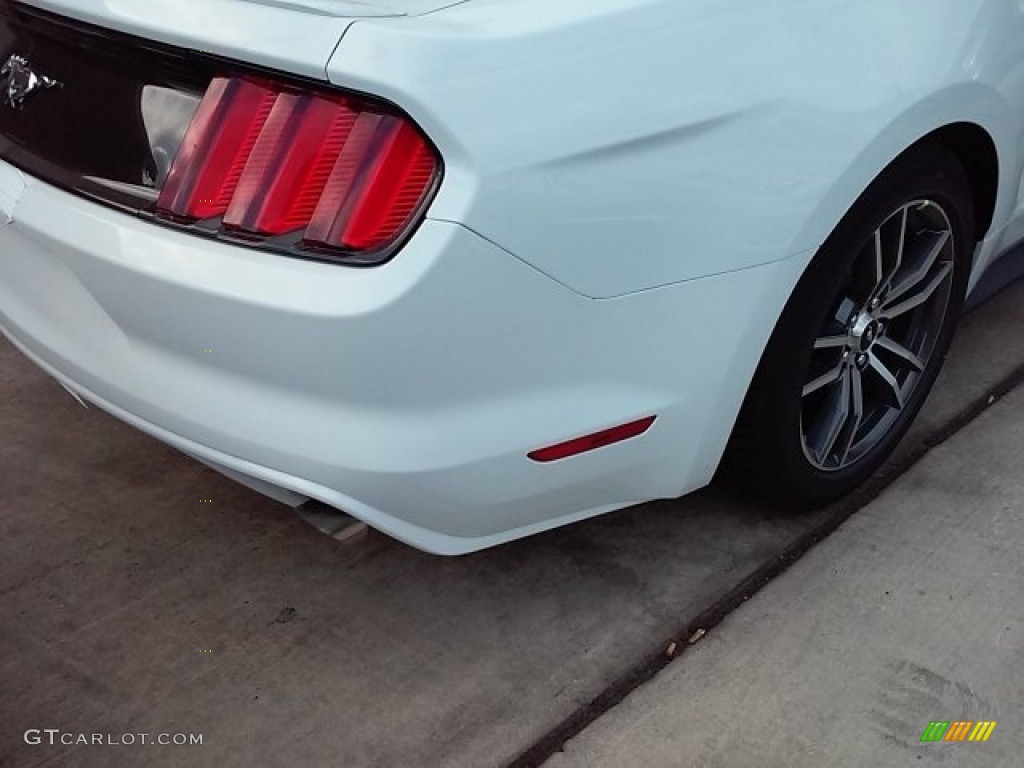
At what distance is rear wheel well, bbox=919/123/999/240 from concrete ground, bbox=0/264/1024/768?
0.53 m

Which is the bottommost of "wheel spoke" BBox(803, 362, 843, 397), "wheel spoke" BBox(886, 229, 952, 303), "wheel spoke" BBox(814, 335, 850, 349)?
"wheel spoke" BBox(803, 362, 843, 397)

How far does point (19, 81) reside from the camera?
196 centimetres

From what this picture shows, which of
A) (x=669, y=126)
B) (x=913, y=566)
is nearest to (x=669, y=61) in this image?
(x=669, y=126)

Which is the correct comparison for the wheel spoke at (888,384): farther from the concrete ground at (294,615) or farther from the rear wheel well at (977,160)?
the rear wheel well at (977,160)

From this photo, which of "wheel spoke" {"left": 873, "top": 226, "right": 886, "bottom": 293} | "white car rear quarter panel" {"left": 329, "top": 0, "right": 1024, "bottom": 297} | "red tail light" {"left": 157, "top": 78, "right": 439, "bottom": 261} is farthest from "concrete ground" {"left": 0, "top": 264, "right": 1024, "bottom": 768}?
"red tail light" {"left": 157, "top": 78, "right": 439, "bottom": 261}

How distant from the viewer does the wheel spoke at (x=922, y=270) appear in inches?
96.4

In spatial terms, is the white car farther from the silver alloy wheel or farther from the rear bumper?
the silver alloy wheel

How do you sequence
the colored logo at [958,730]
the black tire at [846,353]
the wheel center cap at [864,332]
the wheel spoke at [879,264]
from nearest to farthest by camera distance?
the colored logo at [958,730], the black tire at [846,353], the wheel spoke at [879,264], the wheel center cap at [864,332]

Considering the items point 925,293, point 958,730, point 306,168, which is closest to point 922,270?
point 925,293

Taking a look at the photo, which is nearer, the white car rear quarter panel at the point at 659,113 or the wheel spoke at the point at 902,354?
the white car rear quarter panel at the point at 659,113

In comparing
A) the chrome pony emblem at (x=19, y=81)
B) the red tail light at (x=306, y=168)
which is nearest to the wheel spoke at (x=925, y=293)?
the red tail light at (x=306, y=168)

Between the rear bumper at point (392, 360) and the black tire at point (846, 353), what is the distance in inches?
5.4

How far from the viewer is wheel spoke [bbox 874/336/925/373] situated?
2520 millimetres

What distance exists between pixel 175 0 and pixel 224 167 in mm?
247
